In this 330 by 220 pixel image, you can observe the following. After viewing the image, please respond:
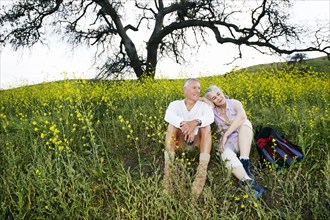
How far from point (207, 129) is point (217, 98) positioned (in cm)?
68

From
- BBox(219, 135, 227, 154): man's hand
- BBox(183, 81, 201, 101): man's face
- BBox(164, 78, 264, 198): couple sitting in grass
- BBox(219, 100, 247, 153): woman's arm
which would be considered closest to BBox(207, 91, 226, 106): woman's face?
BBox(164, 78, 264, 198): couple sitting in grass

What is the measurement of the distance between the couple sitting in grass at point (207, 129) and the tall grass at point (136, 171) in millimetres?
156

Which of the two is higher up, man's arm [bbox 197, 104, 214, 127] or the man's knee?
man's arm [bbox 197, 104, 214, 127]

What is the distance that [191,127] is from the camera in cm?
464

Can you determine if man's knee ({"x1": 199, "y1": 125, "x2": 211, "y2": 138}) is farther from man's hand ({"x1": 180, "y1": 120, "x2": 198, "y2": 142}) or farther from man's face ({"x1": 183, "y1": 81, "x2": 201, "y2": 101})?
man's face ({"x1": 183, "y1": 81, "x2": 201, "y2": 101})

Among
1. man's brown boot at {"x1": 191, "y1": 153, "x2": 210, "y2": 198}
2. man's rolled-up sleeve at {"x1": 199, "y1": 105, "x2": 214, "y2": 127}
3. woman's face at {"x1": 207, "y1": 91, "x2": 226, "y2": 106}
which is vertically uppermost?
woman's face at {"x1": 207, "y1": 91, "x2": 226, "y2": 106}

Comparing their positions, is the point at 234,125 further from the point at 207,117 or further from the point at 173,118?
the point at 173,118

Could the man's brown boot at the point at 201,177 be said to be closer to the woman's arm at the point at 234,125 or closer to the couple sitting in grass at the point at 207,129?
the couple sitting in grass at the point at 207,129

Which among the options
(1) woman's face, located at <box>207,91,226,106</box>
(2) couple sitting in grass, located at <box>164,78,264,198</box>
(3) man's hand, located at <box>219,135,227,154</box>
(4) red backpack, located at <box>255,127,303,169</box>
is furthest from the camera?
(1) woman's face, located at <box>207,91,226,106</box>

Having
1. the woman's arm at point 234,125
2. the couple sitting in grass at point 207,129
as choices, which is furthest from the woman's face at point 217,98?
the woman's arm at point 234,125

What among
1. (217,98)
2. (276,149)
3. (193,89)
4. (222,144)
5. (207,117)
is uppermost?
(193,89)

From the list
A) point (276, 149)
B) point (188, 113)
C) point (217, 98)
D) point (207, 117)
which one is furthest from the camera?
point (217, 98)

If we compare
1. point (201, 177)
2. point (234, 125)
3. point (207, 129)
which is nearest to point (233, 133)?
point (234, 125)

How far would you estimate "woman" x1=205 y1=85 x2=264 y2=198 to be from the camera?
4648mm
